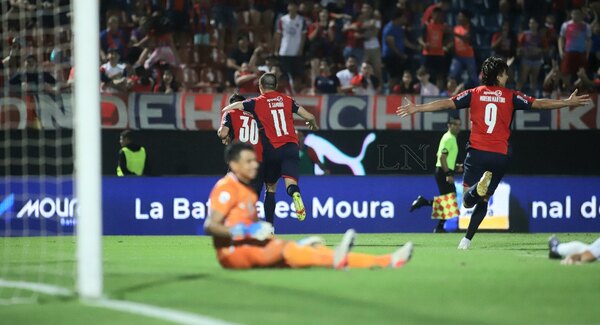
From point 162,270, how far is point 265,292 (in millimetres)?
2362

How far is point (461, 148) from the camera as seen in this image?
20.7 metres

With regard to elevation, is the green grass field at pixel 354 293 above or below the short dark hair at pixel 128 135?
below

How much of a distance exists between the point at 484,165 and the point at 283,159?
112 inches

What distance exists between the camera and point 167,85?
70.6ft

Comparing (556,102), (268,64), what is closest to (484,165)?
(556,102)

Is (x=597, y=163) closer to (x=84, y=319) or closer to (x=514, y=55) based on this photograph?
(x=514, y=55)

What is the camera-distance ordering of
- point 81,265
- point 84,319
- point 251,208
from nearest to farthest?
point 84,319 < point 81,265 < point 251,208

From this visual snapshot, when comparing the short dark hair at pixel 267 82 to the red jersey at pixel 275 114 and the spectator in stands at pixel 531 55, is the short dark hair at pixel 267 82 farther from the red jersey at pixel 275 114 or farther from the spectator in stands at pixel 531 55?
the spectator in stands at pixel 531 55

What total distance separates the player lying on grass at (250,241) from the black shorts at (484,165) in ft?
14.2

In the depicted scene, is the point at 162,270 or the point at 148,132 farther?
the point at 148,132

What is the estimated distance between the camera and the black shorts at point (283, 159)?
1542 centimetres

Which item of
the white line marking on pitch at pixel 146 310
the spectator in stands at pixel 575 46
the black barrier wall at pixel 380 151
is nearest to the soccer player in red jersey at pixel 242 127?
the black barrier wall at pixel 380 151

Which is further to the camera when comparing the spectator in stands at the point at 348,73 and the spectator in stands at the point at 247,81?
the spectator in stands at the point at 348,73

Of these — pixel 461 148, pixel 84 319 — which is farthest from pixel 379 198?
pixel 84 319
